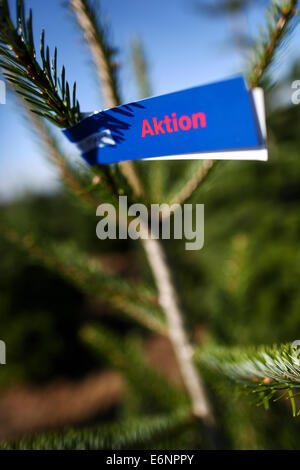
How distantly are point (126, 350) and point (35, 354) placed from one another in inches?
160

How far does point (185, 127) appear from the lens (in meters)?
0.33

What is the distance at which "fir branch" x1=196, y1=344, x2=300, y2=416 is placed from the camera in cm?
33

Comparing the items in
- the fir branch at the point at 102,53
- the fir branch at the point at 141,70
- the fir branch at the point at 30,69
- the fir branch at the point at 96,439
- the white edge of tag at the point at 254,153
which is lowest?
the fir branch at the point at 96,439

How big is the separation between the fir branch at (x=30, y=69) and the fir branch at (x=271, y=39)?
266 mm

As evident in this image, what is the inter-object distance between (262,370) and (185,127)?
13.3 inches

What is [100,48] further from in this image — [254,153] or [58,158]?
[254,153]

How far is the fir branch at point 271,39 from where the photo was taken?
0.36 m

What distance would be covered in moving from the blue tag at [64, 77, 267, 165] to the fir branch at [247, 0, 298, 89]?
0.12 m

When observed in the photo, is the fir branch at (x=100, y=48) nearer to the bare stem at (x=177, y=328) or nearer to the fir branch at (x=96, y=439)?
the bare stem at (x=177, y=328)

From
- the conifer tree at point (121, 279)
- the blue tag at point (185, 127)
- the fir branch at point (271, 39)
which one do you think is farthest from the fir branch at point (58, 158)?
the fir branch at point (271, 39)

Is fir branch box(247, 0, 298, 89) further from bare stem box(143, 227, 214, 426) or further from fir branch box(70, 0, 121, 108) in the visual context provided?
bare stem box(143, 227, 214, 426)

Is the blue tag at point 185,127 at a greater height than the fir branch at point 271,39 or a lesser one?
lesser
